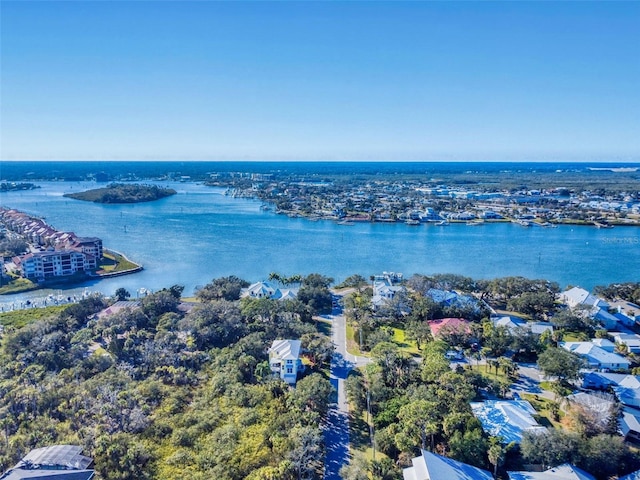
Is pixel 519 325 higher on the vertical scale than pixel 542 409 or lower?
higher

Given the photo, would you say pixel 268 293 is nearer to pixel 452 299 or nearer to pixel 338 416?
pixel 452 299

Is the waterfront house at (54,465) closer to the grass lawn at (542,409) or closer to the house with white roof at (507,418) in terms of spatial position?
the house with white roof at (507,418)

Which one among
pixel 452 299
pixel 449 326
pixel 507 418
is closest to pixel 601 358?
pixel 449 326

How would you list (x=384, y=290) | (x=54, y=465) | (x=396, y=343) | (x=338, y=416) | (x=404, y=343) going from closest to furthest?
(x=54, y=465)
(x=338, y=416)
(x=396, y=343)
(x=404, y=343)
(x=384, y=290)

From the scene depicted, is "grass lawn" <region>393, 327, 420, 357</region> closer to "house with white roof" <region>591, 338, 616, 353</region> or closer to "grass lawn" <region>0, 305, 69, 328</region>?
"house with white roof" <region>591, 338, 616, 353</region>

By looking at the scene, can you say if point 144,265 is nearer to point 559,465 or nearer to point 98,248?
point 98,248

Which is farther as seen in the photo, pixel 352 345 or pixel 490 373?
pixel 352 345

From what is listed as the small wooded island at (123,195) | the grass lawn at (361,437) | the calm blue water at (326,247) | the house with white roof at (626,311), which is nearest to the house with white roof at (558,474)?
the grass lawn at (361,437)
